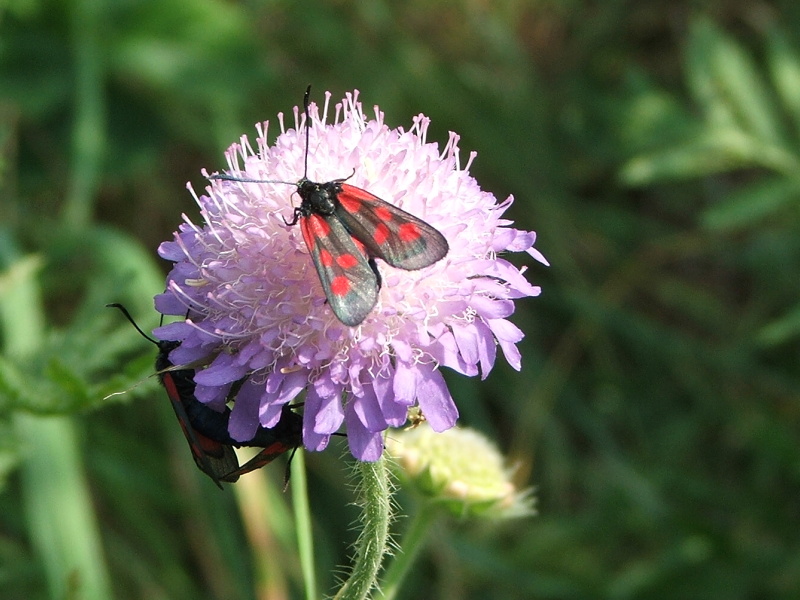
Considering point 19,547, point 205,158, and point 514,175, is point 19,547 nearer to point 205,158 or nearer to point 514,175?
point 205,158

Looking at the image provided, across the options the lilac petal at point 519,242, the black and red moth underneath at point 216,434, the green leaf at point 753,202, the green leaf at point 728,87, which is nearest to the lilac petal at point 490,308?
the lilac petal at point 519,242

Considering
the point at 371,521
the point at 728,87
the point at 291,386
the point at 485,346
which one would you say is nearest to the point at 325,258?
the point at 291,386

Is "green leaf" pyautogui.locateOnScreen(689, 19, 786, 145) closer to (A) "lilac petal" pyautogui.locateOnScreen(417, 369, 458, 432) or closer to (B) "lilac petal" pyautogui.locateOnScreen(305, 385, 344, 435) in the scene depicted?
(A) "lilac petal" pyautogui.locateOnScreen(417, 369, 458, 432)

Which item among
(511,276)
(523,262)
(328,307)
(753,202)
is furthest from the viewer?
(523,262)

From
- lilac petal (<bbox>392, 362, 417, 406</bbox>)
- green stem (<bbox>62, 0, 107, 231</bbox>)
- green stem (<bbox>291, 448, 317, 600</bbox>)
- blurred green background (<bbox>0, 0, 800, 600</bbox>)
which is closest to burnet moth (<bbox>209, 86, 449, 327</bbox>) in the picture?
lilac petal (<bbox>392, 362, 417, 406</bbox>)

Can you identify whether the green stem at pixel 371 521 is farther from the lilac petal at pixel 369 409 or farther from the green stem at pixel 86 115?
the green stem at pixel 86 115

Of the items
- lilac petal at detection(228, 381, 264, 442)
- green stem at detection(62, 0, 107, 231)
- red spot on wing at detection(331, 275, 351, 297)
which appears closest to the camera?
red spot on wing at detection(331, 275, 351, 297)

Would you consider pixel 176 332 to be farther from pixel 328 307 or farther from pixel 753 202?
pixel 753 202
